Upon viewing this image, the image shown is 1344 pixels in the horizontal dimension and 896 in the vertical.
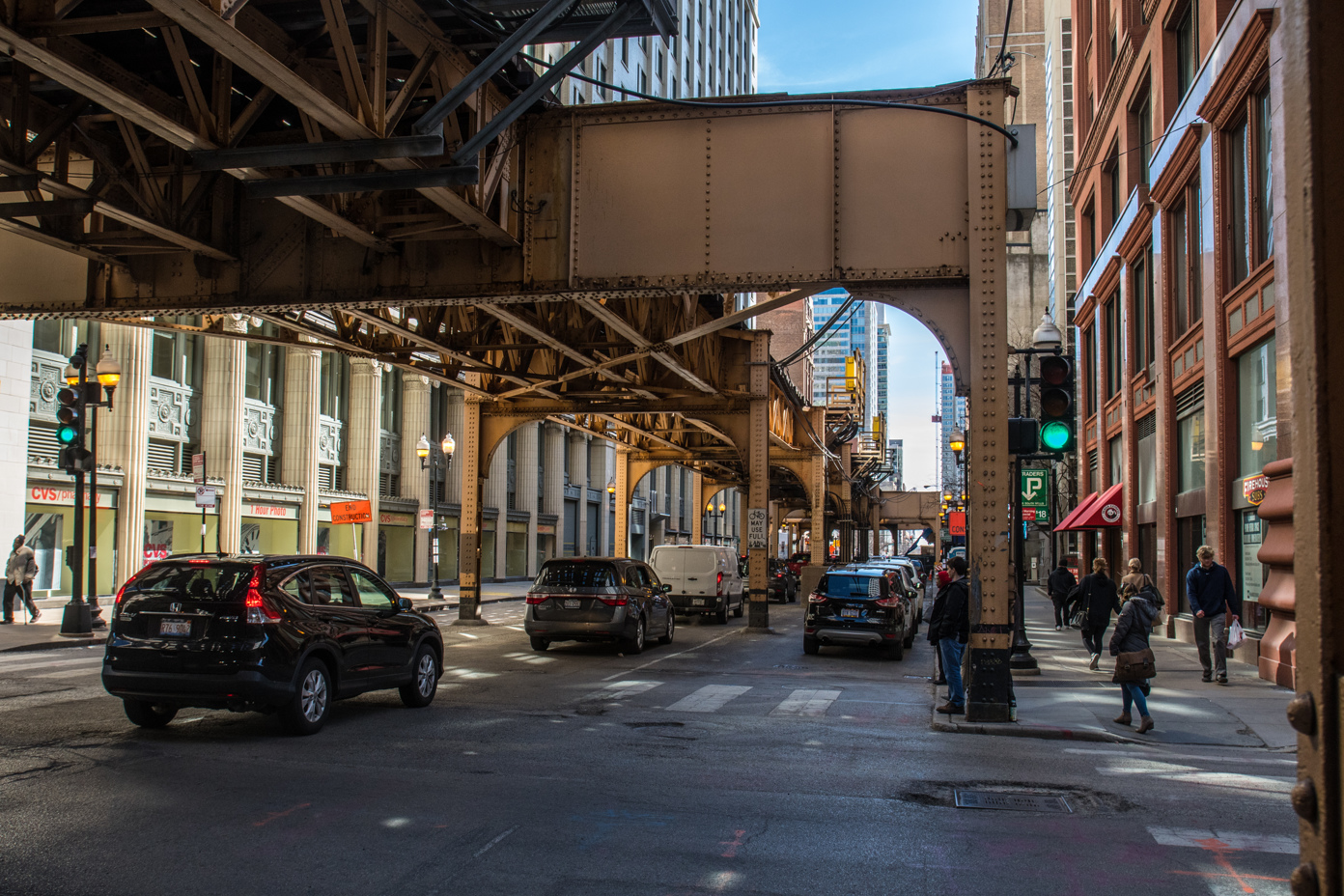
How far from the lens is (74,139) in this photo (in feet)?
41.3

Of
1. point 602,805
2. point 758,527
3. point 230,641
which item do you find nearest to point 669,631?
point 758,527

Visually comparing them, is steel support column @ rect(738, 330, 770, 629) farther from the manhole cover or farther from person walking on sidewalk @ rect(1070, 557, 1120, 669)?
the manhole cover

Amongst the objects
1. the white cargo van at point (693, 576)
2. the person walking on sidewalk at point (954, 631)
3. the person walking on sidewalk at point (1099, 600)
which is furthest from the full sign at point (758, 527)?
the person walking on sidewalk at point (954, 631)

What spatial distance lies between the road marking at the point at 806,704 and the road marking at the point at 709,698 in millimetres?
698

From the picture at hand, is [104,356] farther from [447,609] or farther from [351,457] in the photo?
[351,457]

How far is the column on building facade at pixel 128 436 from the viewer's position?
89.8 ft

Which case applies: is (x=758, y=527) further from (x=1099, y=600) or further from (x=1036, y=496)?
(x=1099, y=600)

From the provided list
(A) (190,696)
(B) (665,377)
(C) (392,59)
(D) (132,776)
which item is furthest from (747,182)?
(B) (665,377)

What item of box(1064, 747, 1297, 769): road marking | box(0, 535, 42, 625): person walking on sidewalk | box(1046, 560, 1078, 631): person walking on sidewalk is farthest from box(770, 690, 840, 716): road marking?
box(0, 535, 42, 625): person walking on sidewalk

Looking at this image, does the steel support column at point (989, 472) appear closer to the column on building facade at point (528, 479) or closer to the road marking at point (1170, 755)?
the road marking at point (1170, 755)

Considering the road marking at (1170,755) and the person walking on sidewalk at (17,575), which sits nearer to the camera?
the road marking at (1170,755)

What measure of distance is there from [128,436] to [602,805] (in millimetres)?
24257

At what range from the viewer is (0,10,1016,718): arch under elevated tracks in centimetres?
1049

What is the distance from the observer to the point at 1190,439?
2253cm
